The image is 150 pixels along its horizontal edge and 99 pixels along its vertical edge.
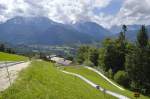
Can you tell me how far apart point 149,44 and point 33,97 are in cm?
11272

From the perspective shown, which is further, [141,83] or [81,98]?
[141,83]

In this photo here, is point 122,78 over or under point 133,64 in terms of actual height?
under

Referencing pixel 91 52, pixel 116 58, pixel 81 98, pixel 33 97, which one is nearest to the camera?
pixel 33 97

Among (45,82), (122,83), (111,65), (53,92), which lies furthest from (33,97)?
(111,65)

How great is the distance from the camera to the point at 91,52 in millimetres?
189625

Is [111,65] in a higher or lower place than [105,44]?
lower

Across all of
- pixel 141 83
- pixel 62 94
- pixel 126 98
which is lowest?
pixel 141 83

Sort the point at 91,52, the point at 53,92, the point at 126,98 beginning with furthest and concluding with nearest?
the point at 91,52
the point at 126,98
the point at 53,92

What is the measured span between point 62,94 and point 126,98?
2042 centimetres

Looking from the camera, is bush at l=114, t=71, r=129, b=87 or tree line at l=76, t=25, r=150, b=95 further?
tree line at l=76, t=25, r=150, b=95

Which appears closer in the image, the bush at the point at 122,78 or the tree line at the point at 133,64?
the bush at the point at 122,78

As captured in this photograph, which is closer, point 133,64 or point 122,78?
point 122,78

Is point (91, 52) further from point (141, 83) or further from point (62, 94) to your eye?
point (62, 94)

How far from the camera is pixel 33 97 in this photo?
96.5 feet
